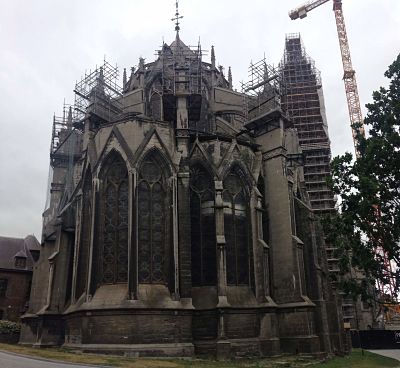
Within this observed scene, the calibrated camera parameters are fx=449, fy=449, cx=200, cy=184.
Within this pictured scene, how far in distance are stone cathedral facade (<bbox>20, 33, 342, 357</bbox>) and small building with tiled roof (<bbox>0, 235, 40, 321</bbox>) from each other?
44.6 ft

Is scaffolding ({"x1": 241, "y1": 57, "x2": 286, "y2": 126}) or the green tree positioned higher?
scaffolding ({"x1": 241, "y1": 57, "x2": 286, "y2": 126})

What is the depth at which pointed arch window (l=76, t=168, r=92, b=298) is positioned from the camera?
25984 mm

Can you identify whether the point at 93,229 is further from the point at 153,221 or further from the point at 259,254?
the point at 259,254

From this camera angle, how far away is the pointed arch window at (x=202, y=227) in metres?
26.2

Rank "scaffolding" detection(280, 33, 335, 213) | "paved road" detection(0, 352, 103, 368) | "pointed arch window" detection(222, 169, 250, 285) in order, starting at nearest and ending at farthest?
"paved road" detection(0, 352, 103, 368) → "pointed arch window" detection(222, 169, 250, 285) → "scaffolding" detection(280, 33, 335, 213)

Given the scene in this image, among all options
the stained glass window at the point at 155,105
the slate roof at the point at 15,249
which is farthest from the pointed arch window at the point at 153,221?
the slate roof at the point at 15,249

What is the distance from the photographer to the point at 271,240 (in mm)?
29000

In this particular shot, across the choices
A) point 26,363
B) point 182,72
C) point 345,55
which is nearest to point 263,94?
point 182,72

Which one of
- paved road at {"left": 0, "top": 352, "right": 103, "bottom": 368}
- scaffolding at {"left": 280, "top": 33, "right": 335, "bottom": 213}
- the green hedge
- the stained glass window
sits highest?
scaffolding at {"left": 280, "top": 33, "right": 335, "bottom": 213}

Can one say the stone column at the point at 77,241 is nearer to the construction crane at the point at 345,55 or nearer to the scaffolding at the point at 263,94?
the scaffolding at the point at 263,94

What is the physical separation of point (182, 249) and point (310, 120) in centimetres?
4067

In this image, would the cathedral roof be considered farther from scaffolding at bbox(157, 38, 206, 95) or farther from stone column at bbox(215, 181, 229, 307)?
stone column at bbox(215, 181, 229, 307)

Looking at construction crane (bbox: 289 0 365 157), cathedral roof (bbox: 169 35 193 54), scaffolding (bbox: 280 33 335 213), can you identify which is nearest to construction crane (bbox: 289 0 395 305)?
construction crane (bbox: 289 0 365 157)

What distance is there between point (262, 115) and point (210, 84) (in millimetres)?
10823
